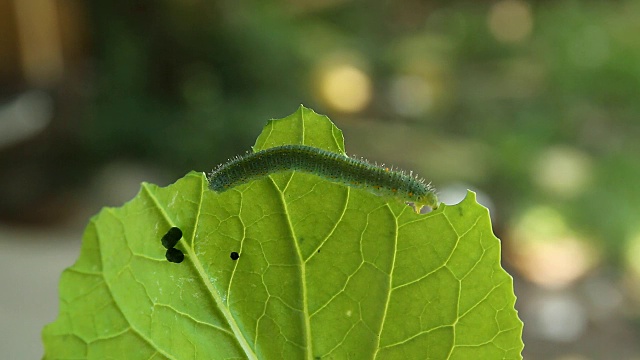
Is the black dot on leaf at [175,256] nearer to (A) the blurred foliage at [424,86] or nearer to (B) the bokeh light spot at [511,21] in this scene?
(A) the blurred foliage at [424,86]

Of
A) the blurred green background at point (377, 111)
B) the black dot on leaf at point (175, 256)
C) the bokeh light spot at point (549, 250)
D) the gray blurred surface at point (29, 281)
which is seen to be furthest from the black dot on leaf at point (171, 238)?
the bokeh light spot at point (549, 250)

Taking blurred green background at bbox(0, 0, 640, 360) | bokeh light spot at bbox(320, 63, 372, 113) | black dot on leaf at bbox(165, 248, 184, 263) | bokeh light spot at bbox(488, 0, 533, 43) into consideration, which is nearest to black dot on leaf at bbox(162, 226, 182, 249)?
black dot on leaf at bbox(165, 248, 184, 263)

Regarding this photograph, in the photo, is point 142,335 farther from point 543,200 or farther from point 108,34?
point 108,34

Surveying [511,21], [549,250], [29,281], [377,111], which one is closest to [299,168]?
[549,250]

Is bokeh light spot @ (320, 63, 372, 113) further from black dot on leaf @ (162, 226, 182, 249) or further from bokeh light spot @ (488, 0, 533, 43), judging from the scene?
black dot on leaf @ (162, 226, 182, 249)

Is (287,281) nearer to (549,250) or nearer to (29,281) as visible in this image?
(549,250)

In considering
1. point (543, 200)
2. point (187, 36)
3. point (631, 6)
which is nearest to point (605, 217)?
point (543, 200)

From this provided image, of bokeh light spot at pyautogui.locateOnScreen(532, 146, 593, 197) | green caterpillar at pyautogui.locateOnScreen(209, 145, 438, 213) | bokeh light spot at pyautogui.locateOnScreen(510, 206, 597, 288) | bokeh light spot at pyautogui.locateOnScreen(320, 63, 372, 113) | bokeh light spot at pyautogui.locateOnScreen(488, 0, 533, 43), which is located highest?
green caterpillar at pyautogui.locateOnScreen(209, 145, 438, 213)
